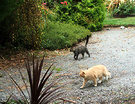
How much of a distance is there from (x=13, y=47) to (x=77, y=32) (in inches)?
176

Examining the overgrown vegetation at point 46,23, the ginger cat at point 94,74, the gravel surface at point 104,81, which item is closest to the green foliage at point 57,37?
the overgrown vegetation at point 46,23

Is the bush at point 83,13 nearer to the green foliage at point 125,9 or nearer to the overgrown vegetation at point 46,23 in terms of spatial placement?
the overgrown vegetation at point 46,23

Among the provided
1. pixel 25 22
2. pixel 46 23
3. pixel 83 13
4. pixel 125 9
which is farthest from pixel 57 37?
pixel 125 9

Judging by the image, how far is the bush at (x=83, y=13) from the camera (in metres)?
13.7

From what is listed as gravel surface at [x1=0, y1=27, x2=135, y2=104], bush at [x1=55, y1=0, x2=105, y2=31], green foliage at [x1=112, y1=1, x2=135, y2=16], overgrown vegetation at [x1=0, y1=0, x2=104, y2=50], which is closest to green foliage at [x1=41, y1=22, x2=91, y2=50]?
overgrown vegetation at [x1=0, y1=0, x2=104, y2=50]

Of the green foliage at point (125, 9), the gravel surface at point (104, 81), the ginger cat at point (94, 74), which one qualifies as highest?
the green foliage at point (125, 9)

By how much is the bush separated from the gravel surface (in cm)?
464

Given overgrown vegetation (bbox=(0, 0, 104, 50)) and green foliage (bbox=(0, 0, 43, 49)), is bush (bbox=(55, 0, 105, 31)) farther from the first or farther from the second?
green foliage (bbox=(0, 0, 43, 49))

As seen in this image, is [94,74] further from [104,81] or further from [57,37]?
[57,37]

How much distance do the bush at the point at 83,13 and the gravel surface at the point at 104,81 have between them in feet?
15.2

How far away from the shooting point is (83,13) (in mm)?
14211

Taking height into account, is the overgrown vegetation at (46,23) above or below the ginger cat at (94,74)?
above

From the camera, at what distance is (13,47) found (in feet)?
28.4

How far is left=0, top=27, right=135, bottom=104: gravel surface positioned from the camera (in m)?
4.10
